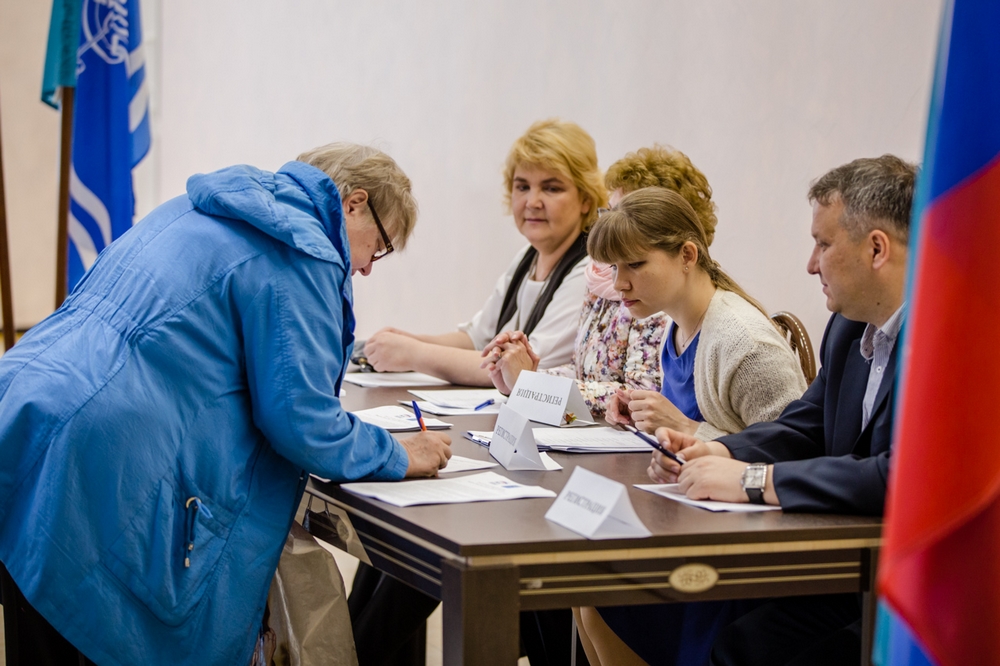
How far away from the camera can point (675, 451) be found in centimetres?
150

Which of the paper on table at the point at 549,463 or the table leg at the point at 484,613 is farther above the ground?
the paper on table at the point at 549,463

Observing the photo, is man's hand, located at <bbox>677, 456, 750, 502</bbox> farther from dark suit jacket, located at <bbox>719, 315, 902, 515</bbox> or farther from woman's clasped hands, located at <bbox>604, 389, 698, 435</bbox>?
woman's clasped hands, located at <bbox>604, 389, 698, 435</bbox>

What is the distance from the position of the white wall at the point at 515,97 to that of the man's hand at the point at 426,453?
2.21ft

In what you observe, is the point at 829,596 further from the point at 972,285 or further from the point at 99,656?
the point at 99,656

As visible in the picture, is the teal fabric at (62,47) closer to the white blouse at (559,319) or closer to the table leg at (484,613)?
the white blouse at (559,319)

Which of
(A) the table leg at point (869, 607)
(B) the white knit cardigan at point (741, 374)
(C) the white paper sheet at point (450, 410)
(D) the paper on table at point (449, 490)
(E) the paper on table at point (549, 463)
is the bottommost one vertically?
(A) the table leg at point (869, 607)

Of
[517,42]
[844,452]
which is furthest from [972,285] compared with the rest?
[517,42]

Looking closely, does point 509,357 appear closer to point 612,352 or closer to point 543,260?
point 612,352

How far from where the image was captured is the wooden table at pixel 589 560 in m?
1.07

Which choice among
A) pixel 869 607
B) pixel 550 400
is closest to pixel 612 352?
pixel 550 400

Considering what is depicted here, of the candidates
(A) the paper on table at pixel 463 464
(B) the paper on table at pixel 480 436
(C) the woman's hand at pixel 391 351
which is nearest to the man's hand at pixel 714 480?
(A) the paper on table at pixel 463 464

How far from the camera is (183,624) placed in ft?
4.18

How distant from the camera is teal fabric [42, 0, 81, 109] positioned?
3180mm

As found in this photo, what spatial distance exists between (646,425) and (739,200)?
1.27 metres
